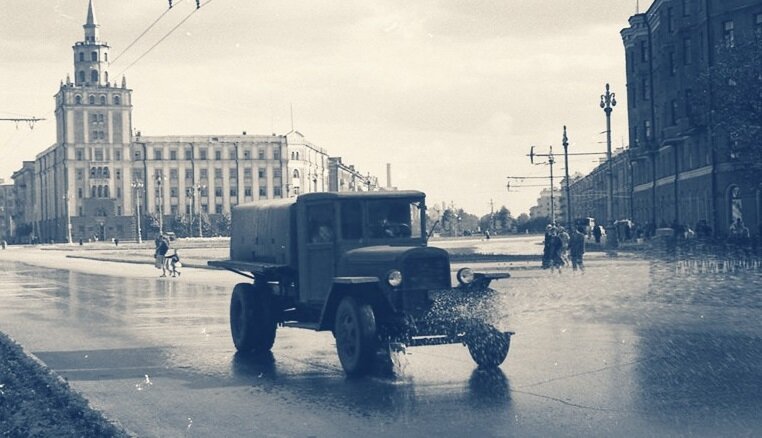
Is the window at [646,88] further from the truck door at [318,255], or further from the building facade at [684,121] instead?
the truck door at [318,255]

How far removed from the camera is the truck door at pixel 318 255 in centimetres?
1211

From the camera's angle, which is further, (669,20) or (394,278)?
(669,20)

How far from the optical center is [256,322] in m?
13.7

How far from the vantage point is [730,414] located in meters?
8.43

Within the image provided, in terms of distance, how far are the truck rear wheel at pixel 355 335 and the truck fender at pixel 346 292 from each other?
4.9 inches

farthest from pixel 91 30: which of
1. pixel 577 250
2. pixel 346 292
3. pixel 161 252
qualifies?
pixel 346 292

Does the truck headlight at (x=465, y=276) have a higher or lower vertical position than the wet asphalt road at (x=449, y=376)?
higher

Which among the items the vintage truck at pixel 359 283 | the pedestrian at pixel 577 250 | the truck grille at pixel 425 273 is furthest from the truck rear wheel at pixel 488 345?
the pedestrian at pixel 577 250

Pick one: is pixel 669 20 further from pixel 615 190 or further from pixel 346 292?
pixel 346 292

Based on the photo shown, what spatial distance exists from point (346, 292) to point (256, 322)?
2.58 meters

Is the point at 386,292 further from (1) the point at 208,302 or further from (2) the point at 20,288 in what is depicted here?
(2) the point at 20,288

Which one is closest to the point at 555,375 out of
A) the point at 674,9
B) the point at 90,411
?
the point at 90,411

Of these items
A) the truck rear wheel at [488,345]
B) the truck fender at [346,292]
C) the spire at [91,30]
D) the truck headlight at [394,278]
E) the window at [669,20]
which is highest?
the spire at [91,30]

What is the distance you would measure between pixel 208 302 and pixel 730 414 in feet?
58.2
